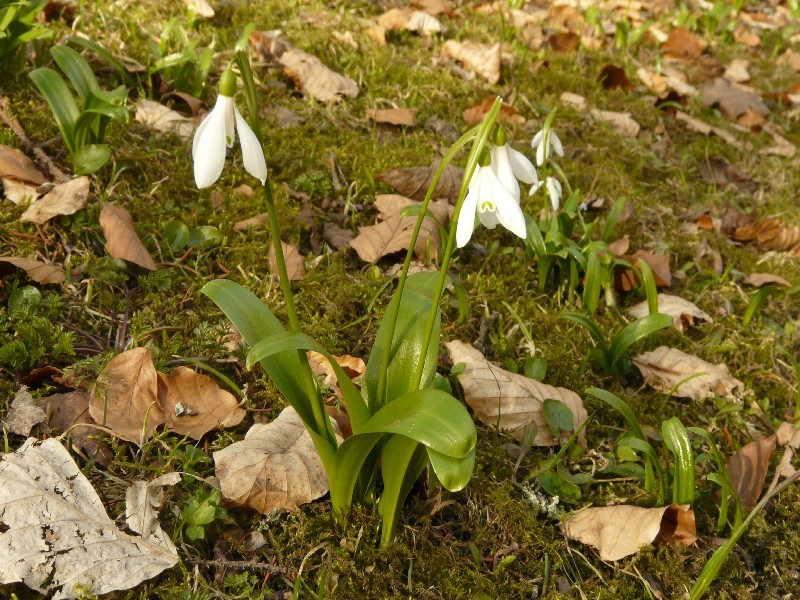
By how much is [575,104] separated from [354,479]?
2.93m

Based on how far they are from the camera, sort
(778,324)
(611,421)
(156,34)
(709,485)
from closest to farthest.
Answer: (709,485) → (611,421) → (778,324) → (156,34)

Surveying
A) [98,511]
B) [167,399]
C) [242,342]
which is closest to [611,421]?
[242,342]

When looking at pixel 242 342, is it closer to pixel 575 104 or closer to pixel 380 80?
pixel 380 80

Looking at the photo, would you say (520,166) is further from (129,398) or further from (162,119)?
(162,119)

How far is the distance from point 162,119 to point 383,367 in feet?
5.80

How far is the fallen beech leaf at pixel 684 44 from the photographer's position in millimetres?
5297

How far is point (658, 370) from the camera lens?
8.45 ft

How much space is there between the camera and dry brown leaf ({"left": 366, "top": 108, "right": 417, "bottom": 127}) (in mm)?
3396

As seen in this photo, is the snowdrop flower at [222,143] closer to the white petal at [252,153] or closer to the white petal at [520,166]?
the white petal at [252,153]

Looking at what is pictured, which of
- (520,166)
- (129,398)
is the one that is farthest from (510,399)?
(129,398)

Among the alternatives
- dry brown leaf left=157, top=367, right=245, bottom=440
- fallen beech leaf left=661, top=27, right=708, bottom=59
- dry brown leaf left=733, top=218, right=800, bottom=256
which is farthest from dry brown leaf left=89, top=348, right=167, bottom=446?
fallen beech leaf left=661, top=27, right=708, bottom=59

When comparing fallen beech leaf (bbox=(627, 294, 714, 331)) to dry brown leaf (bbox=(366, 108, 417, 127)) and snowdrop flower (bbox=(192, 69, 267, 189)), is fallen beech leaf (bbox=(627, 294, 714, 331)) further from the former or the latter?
snowdrop flower (bbox=(192, 69, 267, 189))

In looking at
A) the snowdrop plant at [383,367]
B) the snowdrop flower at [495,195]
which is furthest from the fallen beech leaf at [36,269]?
the snowdrop flower at [495,195]

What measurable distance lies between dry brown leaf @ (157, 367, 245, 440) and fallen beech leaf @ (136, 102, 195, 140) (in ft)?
4.05
